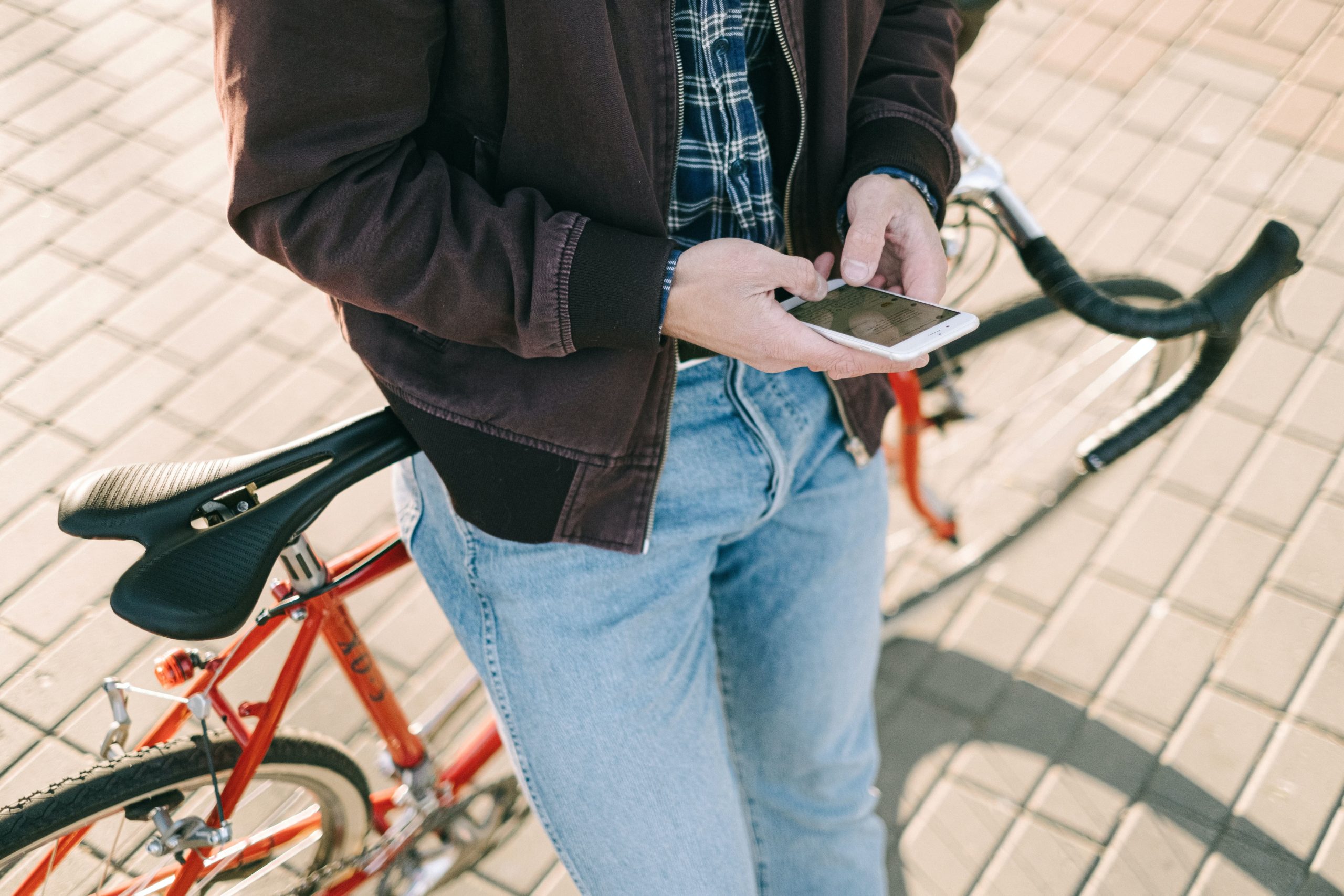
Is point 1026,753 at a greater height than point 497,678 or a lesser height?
lesser

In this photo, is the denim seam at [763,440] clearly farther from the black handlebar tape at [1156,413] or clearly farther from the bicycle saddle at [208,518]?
the black handlebar tape at [1156,413]

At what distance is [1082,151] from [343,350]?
2647mm

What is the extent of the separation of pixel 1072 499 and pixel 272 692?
6.73ft

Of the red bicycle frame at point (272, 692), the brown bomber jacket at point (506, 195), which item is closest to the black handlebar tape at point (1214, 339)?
the brown bomber jacket at point (506, 195)

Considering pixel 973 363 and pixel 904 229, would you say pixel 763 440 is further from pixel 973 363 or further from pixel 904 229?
pixel 973 363

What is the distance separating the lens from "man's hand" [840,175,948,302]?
4.58 ft

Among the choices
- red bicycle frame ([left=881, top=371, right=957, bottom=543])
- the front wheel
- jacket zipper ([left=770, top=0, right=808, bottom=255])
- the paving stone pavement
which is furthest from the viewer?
the paving stone pavement

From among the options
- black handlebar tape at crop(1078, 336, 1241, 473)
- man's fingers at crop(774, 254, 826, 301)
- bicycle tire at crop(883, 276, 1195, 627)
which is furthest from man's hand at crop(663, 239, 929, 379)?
bicycle tire at crop(883, 276, 1195, 627)

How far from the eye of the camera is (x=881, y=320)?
4.29ft

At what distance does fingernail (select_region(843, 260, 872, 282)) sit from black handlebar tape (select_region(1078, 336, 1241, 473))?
79 centimetres

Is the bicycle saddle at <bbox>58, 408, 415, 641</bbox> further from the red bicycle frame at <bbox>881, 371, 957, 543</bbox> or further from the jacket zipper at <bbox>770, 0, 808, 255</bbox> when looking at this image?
the red bicycle frame at <bbox>881, 371, 957, 543</bbox>

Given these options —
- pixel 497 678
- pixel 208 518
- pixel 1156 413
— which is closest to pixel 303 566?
pixel 208 518

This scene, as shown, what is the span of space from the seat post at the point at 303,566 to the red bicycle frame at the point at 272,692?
0.07ft

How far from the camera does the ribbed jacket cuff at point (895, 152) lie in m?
1.47
